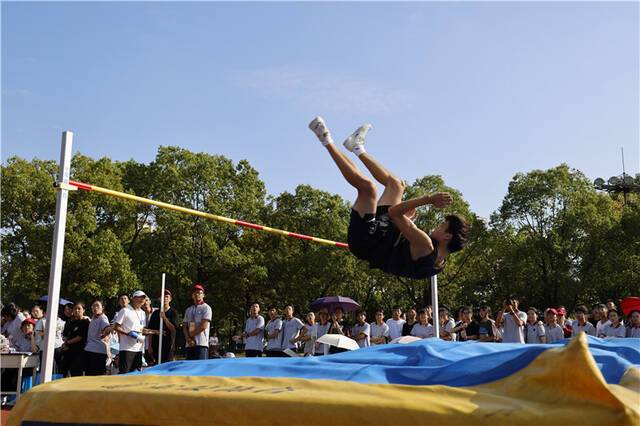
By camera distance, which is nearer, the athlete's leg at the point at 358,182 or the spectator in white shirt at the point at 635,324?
the athlete's leg at the point at 358,182

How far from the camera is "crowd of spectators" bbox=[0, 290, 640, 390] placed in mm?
8531

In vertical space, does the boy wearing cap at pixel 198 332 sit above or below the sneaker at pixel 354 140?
below

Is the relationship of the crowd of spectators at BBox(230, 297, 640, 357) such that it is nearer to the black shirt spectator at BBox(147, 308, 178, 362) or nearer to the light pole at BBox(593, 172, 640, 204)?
the black shirt spectator at BBox(147, 308, 178, 362)

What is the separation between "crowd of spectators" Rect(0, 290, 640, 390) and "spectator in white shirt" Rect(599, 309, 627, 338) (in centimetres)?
1

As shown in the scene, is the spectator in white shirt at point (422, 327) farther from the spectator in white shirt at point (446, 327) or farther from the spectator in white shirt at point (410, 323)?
the spectator in white shirt at point (410, 323)

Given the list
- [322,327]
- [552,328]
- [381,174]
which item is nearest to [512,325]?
[552,328]

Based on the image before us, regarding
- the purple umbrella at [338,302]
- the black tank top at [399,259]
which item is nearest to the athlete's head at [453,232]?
the black tank top at [399,259]

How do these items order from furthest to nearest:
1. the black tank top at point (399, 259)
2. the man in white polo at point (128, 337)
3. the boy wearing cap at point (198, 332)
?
the boy wearing cap at point (198, 332) < the man in white polo at point (128, 337) < the black tank top at point (399, 259)

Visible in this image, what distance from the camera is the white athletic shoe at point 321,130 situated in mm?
5109

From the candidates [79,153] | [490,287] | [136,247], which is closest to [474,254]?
[490,287]

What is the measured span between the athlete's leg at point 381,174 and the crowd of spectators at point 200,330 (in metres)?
2.91

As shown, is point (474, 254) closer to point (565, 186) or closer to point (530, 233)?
point (530, 233)

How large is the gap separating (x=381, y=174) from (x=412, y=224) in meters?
0.70

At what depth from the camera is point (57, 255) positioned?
5.60 meters
